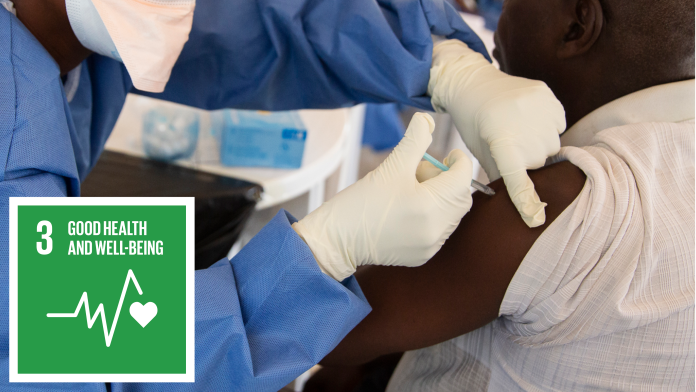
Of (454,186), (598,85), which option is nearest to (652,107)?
(598,85)

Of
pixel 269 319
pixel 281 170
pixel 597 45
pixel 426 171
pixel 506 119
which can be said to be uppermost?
pixel 597 45

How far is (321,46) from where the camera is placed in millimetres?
908

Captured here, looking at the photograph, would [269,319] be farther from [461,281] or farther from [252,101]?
[252,101]

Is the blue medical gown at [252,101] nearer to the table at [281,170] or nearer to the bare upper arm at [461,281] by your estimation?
the bare upper arm at [461,281]

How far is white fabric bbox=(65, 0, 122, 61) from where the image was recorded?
71 centimetres

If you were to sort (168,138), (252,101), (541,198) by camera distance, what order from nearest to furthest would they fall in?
1. (541,198)
2. (252,101)
3. (168,138)

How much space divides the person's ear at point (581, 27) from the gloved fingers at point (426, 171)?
0.32m

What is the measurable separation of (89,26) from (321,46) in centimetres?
38

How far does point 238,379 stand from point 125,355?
0.15 metres

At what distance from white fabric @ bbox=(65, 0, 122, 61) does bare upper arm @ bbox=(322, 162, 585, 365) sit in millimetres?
566

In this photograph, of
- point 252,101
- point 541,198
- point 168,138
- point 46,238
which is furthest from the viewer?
point 168,138

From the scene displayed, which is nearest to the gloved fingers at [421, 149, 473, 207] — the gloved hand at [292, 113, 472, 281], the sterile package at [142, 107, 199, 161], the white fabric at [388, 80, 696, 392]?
the gloved hand at [292, 113, 472, 281]

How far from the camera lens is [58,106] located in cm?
70

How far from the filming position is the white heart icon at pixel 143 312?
62 cm
